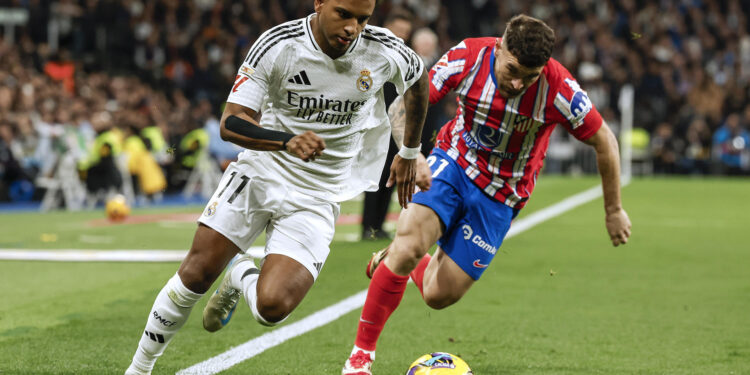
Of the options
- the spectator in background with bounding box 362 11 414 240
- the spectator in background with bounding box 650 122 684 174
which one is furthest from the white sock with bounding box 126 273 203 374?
the spectator in background with bounding box 650 122 684 174

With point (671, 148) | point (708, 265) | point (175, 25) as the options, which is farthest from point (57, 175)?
point (671, 148)

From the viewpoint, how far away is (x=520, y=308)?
688cm

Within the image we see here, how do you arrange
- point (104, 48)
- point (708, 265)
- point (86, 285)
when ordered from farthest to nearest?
point (104, 48) → point (708, 265) → point (86, 285)

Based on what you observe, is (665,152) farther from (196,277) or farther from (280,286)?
(196,277)

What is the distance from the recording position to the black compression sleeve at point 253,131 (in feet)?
12.6

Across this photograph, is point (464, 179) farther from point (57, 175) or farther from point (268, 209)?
point (57, 175)

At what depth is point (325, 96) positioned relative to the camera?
14.1ft

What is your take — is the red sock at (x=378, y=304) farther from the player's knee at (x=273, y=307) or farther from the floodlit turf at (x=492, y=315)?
the player's knee at (x=273, y=307)

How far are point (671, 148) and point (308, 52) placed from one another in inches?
938

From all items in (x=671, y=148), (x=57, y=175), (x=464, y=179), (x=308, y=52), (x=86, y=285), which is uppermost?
(x=308, y=52)

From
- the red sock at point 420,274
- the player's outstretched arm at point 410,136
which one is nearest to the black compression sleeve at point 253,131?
the player's outstretched arm at point 410,136

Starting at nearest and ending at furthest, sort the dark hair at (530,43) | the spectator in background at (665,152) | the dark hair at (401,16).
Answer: the dark hair at (530,43) → the dark hair at (401,16) → the spectator in background at (665,152)

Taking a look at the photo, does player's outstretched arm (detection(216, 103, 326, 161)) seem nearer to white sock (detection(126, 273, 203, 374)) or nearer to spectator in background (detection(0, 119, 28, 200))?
white sock (detection(126, 273, 203, 374))

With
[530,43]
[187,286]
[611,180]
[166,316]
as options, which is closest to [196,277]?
[187,286]
